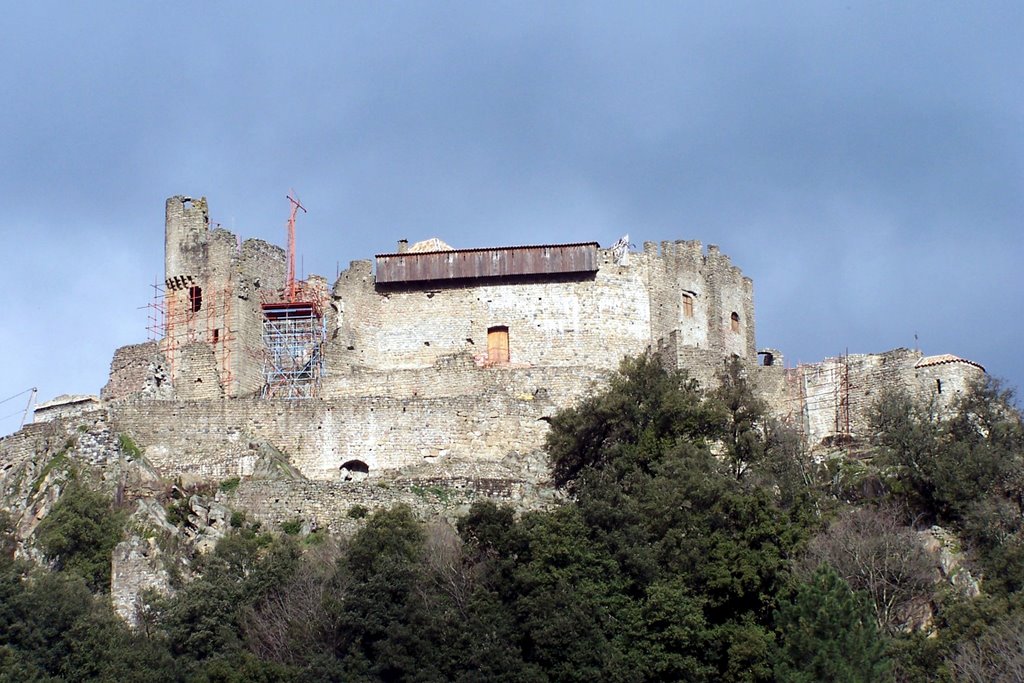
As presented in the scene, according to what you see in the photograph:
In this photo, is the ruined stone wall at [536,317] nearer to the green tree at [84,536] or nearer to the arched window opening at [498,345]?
the arched window opening at [498,345]

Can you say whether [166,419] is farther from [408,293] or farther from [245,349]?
[408,293]

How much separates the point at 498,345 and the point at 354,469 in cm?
985

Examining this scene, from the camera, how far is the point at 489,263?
60.7m

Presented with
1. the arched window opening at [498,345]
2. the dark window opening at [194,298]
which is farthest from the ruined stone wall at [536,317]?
the dark window opening at [194,298]

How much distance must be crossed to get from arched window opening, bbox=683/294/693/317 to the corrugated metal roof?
3.45 meters

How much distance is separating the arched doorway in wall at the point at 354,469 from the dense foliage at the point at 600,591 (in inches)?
218

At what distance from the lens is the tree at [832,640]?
37156mm

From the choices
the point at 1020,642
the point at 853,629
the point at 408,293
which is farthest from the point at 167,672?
the point at 408,293

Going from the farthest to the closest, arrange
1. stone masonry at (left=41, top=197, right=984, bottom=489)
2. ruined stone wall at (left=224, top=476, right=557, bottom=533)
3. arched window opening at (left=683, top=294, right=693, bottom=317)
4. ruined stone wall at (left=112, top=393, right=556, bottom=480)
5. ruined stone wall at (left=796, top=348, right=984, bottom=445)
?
arched window opening at (left=683, top=294, right=693, bottom=317), ruined stone wall at (left=796, top=348, right=984, bottom=445), stone masonry at (left=41, top=197, right=984, bottom=489), ruined stone wall at (left=112, top=393, right=556, bottom=480), ruined stone wall at (left=224, top=476, right=557, bottom=533)

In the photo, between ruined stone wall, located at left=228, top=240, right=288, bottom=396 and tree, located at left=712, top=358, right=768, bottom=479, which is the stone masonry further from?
tree, located at left=712, top=358, right=768, bottom=479

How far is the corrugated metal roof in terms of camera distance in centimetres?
6031

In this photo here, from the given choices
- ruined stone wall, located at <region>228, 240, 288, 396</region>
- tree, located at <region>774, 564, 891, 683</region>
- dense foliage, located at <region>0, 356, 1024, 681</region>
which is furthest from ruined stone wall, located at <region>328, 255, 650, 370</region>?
tree, located at <region>774, 564, 891, 683</region>

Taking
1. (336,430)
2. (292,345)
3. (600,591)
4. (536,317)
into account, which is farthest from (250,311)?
(600,591)

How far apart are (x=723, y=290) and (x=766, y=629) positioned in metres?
23.0
